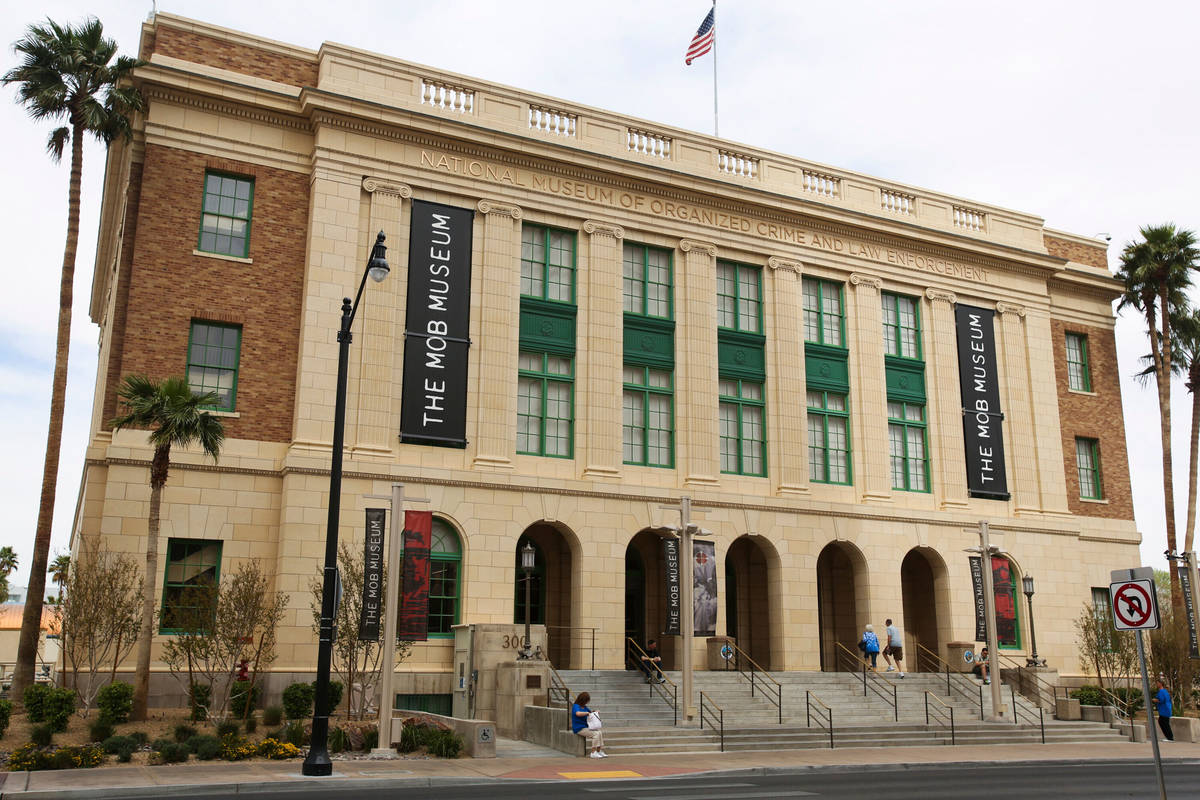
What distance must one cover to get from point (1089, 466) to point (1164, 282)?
26.4 feet

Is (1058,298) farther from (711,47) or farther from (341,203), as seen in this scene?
(341,203)

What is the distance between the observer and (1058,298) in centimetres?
4272

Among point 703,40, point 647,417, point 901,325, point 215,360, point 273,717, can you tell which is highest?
point 703,40

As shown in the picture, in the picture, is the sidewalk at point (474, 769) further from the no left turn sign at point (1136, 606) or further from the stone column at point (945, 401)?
the stone column at point (945, 401)

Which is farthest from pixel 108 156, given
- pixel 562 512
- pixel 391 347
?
pixel 562 512

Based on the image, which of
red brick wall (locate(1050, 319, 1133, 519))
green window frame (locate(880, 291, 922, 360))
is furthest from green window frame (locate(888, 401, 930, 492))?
red brick wall (locate(1050, 319, 1133, 519))

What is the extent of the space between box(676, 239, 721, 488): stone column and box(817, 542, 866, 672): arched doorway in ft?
19.3

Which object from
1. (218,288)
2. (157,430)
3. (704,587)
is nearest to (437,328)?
(218,288)

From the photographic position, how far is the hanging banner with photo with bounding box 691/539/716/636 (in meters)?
30.2

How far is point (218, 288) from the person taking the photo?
28531 millimetres

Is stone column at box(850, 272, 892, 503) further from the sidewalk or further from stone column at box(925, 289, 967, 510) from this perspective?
the sidewalk

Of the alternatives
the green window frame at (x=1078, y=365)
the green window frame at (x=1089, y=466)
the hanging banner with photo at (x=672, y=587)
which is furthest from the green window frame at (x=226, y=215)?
the green window frame at (x=1089, y=466)

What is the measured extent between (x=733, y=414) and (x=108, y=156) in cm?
2298

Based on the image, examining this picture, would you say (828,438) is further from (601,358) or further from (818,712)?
(818,712)
